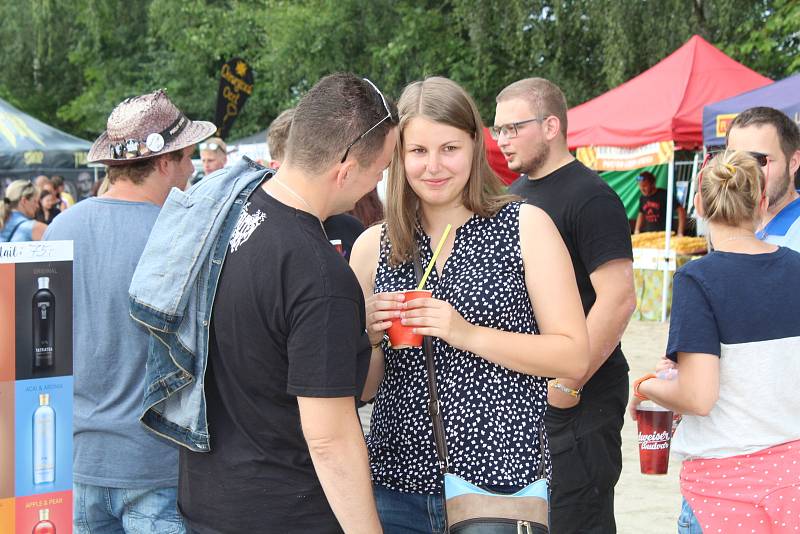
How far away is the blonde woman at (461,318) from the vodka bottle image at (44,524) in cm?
81

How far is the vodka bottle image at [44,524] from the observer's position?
2.15m

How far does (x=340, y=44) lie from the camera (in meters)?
22.5

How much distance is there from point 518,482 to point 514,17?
17878 mm

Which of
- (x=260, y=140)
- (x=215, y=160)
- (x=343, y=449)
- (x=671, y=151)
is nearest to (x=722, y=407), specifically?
(x=343, y=449)

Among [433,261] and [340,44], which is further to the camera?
[340,44]

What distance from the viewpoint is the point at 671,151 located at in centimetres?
1173

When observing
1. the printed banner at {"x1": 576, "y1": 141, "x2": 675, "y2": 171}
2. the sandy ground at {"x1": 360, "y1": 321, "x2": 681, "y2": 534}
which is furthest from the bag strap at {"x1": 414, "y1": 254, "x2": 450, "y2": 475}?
the printed banner at {"x1": 576, "y1": 141, "x2": 675, "y2": 171}

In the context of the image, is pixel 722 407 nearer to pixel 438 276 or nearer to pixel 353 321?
pixel 438 276

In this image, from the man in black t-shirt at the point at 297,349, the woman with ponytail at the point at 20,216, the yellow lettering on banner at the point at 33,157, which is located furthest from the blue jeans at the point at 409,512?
the yellow lettering on banner at the point at 33,157

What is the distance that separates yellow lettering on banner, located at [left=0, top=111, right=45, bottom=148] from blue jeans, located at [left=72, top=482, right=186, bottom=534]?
54.1ft

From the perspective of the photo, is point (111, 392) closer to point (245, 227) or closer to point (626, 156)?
point (245, 227)

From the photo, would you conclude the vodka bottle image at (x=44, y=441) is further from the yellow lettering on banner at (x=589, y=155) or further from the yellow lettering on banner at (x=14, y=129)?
the yellow lettering on banner at (x=14, y=129)

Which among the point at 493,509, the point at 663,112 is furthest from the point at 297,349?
the point at 663,112

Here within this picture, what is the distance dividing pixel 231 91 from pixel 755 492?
40.6 ft
